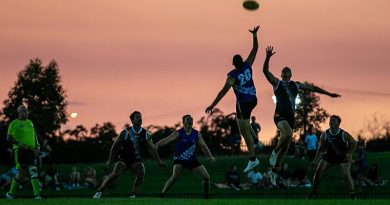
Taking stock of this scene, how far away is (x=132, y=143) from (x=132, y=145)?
61 mm

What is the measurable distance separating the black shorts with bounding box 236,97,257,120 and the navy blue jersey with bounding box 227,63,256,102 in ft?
0.31

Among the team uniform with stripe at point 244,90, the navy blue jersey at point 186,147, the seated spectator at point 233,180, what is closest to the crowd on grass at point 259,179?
the seated spectator at point 233,180

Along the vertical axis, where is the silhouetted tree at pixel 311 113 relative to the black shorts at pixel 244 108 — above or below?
above

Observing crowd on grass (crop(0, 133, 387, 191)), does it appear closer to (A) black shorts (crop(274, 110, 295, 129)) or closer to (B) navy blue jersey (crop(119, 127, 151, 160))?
(B) navy blue jersey (crop(119, 127, 151, 160))

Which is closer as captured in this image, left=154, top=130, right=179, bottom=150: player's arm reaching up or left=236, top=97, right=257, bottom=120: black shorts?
left=236, top=97, right=257, bottom=120: black shorts

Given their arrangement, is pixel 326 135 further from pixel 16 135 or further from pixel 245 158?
pixel 245 158

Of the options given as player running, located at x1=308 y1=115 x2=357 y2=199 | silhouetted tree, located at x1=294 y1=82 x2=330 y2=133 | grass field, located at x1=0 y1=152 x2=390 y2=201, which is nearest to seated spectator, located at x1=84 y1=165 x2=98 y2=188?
grass field, located at x1=0 y1=152 x2=390 y2=201

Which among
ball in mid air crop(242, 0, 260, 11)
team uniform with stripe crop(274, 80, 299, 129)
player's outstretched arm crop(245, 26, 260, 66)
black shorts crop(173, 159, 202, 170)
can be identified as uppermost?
ball in mid air crop(242, 0, 260, 11)

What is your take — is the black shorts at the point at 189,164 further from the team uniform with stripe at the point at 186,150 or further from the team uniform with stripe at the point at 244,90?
the team uniform with stripe at the point at 244,90

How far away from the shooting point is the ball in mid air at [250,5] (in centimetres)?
2119

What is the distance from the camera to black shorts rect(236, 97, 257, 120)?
20.7 m

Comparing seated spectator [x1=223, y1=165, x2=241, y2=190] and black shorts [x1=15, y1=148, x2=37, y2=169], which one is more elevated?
seated spectator [x1=223, y1=165, x2=241, y2=190]

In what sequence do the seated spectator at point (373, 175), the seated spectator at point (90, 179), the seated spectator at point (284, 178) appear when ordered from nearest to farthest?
the seated spectator at point (284, 178), the seated spectator at point (90, 179), the seated spectator at point (373, 175)

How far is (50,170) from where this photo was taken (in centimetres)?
4075
